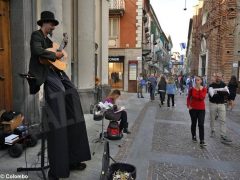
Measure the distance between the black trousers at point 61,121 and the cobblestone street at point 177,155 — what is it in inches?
52.5

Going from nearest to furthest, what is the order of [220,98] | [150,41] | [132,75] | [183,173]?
[183,173]
[220,98]
[132,75]
[150,41]

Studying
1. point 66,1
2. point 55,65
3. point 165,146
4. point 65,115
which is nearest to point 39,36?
point 55,65

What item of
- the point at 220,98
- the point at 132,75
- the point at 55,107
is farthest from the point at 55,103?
the point at 132,75

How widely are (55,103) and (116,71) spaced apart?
23302 mm

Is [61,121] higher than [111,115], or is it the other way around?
[61,121]

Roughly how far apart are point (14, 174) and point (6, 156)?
38.8 inches

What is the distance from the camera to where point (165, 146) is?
7117mm

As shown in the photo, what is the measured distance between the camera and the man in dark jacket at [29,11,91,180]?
4.04m

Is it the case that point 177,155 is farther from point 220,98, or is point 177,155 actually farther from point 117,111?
point 220,98

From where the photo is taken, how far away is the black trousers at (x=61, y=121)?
4043mm

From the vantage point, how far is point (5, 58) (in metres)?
6.53

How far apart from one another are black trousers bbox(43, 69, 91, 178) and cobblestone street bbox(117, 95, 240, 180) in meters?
1.33

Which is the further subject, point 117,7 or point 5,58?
point 117,7

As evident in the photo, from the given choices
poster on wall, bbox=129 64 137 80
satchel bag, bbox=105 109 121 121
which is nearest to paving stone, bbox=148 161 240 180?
satchel bag, bbox=105 109 121 121
